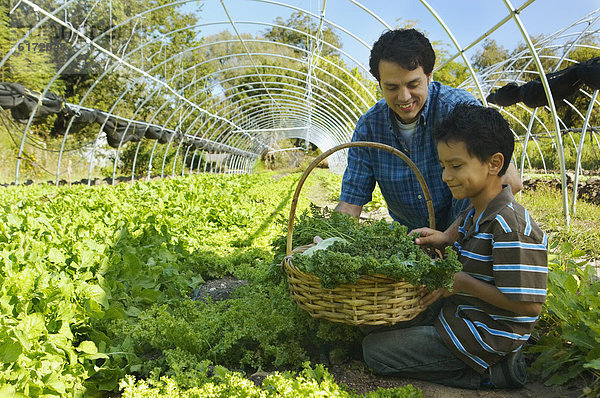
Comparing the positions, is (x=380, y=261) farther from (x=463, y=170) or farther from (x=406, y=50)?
(x=406, y=50)

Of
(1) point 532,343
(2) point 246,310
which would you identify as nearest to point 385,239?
(2) point 246,310

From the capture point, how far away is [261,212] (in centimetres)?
781

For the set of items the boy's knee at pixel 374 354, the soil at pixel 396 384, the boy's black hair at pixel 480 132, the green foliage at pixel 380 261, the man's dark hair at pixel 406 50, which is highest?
the man's dark hair at pixel 406 50

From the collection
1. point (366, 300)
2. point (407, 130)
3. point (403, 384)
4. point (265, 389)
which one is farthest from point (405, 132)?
point (265, 389)

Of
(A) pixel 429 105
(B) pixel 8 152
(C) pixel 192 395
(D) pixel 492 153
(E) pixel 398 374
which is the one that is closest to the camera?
(C) pixel 192 395

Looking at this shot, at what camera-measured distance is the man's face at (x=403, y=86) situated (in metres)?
2.52

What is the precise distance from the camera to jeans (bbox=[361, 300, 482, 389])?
228 centimetres

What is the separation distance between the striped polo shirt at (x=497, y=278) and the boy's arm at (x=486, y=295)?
1.4 inches

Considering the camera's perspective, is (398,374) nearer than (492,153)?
No

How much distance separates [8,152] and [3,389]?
1764 centimetres

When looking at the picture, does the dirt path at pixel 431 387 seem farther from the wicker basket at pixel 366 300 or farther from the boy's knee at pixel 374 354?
the wicker basket at pixel 366 300

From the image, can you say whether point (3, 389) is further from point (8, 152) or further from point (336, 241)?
point (8, 152)

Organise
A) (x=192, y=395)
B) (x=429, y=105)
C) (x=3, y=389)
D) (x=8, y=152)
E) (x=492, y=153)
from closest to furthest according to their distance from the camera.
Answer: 1. (x=3, y=389)
2. (x=192, y=395)
3. (x=492, y=153)
4. (x=429, y=105)
5. (x=8, y=152)

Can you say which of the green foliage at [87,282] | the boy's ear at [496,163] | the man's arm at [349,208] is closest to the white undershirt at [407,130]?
the man's arm at [349,208]
